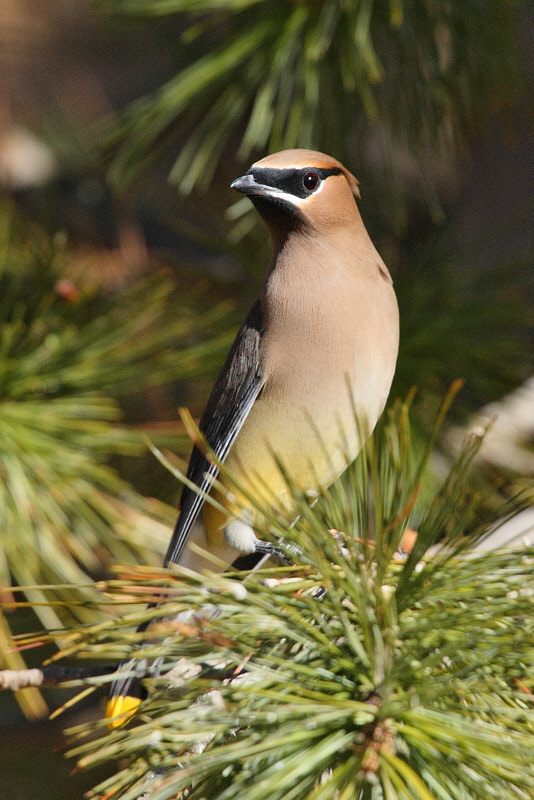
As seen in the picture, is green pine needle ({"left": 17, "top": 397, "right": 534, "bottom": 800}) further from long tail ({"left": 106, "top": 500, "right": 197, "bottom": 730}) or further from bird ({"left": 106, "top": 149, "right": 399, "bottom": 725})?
bird ({"left": 106, "top": 149, "right": 399, "bottom": 725})

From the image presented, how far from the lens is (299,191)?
1.56m

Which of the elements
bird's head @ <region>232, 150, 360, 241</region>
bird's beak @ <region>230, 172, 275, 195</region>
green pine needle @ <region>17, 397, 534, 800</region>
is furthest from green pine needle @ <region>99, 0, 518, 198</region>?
green pine needle @ <region>17, 397, 534, 800</region>

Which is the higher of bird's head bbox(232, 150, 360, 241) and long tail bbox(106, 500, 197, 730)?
bird's head bbox(232, 150, 360, 241)

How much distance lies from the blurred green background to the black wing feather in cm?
31

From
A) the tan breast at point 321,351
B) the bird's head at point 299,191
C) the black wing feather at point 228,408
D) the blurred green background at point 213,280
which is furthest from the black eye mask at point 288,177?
the blurred green background at point 213,280

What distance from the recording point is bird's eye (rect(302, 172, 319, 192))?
1.56 m

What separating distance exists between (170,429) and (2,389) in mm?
534

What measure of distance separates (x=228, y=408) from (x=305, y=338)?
24cm

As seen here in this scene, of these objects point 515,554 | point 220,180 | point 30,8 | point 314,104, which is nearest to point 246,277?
point 220,180

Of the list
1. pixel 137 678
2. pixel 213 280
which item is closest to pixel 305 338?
pixel 137 678

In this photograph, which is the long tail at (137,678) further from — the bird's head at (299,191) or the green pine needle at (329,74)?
the green pine needle at (329,74)

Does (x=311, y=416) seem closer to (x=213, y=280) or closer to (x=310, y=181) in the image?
(x=310, y=181)

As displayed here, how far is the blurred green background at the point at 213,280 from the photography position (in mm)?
1944

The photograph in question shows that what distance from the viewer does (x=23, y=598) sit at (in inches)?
97.5
